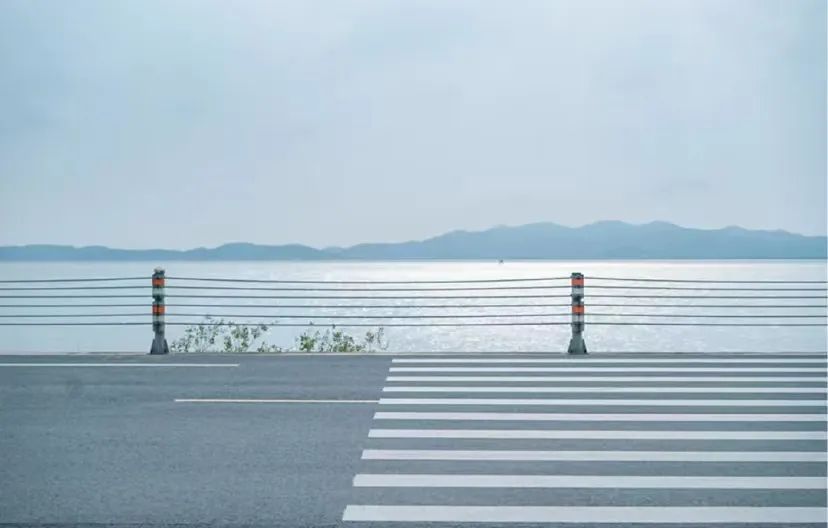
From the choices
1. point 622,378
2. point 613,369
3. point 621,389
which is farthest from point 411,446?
point 613,369

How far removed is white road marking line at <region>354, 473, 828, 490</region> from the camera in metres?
6.84

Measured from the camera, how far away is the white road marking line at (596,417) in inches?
375

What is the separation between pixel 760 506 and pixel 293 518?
3280 mm

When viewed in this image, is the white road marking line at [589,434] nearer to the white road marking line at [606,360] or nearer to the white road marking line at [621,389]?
the white road marking line at [621,389]

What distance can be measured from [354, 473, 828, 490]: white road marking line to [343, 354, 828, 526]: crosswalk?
15 mm

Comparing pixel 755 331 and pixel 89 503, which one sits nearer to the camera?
pixel 89 503

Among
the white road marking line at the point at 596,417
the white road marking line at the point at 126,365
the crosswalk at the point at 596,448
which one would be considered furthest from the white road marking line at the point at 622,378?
the white road marking line at the point at 126,365

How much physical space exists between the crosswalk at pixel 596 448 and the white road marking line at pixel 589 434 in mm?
19

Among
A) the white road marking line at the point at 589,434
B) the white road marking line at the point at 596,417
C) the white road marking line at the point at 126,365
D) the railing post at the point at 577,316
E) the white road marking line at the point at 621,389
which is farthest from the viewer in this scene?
the railing post at the point at 577,316

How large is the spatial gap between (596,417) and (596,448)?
154cm

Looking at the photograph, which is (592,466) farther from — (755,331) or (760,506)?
(755,331)

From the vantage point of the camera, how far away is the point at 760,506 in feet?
20.8

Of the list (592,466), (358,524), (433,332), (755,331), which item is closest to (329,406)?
(592,466)

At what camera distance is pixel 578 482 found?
696 cm
